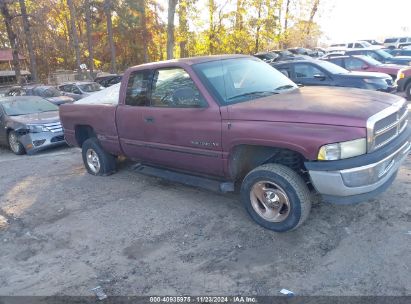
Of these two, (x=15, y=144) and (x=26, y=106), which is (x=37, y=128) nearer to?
(x=15, y=144)

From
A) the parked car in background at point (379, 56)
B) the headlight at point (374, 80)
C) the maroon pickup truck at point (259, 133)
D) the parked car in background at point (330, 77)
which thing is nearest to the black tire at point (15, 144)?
the maroon pickup truck at point (259, 133)

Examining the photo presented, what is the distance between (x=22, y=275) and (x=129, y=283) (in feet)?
3.61

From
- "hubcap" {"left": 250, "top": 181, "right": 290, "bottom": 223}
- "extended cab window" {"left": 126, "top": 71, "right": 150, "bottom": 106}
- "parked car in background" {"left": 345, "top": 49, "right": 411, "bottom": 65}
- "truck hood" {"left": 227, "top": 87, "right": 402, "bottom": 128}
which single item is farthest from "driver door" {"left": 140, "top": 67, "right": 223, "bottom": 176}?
"parked car in background" {"left": 345, "top": 49, "right": 411, "bottom": 65}

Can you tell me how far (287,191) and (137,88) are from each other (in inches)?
105

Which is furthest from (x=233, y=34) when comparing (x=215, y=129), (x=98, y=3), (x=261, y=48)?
(x=215, y=129)

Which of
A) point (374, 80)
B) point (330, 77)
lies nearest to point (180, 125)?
point (330, 77)

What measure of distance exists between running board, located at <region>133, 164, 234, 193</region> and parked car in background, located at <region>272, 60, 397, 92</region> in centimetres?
630

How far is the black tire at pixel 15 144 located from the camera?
9461 mm

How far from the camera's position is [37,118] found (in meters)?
9.51

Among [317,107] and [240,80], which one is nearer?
[317,107]

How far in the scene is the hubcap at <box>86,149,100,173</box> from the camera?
6.57 m

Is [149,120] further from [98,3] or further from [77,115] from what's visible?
[98,3]

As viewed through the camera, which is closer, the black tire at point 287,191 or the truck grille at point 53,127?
the black tire at point 287,191

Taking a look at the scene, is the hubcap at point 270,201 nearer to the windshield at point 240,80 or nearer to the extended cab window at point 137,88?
the windshield at point 240,80
